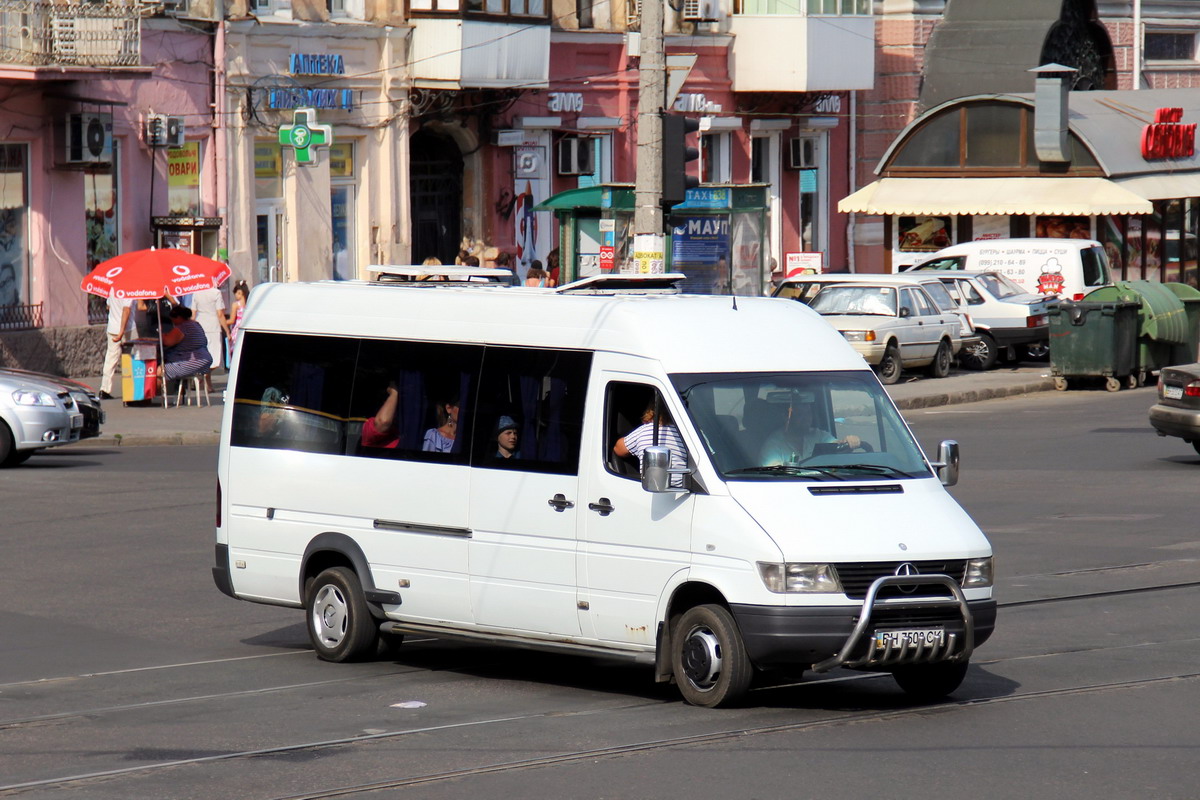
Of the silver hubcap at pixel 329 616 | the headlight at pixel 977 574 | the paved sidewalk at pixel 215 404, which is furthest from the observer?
the paved sidewalk at pixel 215 404

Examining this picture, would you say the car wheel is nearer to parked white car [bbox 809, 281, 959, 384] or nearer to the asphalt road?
parked white car [bbox 809, 281, 959, 384]

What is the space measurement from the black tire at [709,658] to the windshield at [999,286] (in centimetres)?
2443

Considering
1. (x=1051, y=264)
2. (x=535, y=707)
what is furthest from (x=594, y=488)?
(x=1051, y=264)

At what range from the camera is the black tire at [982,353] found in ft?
106

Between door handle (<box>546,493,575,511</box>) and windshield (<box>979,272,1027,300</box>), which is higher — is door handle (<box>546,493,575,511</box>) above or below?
below

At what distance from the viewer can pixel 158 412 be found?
2538 cm

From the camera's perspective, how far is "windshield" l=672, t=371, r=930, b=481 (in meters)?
9.27

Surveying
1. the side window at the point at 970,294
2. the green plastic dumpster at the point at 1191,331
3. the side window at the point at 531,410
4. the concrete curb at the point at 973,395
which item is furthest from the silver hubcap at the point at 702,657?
the side window at the point at 970,294

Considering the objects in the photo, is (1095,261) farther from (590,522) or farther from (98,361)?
(590,522)

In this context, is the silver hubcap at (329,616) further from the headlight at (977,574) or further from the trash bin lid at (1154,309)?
the trash bin lid at (1154,309)

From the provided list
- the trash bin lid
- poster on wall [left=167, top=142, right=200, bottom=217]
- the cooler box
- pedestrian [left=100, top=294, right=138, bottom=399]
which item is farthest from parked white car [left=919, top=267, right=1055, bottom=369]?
pedestrian [left=100, top=294, right=138, bottom=399]

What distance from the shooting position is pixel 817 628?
867cm

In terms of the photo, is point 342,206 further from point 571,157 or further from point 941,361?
point 941,361

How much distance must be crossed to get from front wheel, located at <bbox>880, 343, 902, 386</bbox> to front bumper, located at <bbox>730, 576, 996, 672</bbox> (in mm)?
20624
